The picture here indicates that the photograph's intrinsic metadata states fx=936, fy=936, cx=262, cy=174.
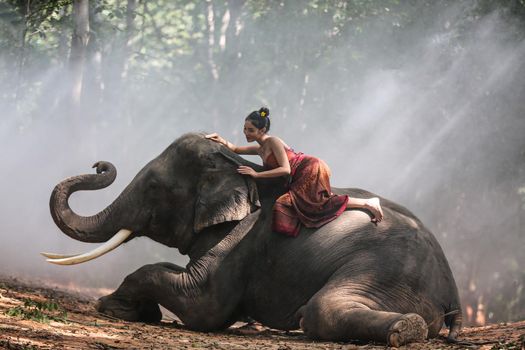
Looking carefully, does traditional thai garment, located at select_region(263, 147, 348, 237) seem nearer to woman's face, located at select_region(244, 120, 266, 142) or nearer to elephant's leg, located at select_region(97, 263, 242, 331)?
Result: woman's face, located at select_region(244, 120, 266, 142)

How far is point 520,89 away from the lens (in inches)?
866

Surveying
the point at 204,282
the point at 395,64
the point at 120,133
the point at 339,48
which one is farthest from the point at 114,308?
the point at 120,133

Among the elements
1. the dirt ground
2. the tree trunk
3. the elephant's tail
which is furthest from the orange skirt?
the tree trunk

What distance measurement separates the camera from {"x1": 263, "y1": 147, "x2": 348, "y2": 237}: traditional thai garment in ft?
28.8

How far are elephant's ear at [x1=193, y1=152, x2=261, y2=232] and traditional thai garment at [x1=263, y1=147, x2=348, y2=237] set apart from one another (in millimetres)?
350

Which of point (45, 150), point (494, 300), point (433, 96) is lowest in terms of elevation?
point (494, 300)

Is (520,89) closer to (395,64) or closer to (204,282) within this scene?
(395,64)

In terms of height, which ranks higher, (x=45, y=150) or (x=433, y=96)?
(x=433, y=96)

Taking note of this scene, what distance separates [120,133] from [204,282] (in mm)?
36414

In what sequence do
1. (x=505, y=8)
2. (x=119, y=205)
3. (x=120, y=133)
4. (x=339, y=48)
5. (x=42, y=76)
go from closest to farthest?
(x=119, y=205) < (x=505, y=8) < (x=339, y=48) < (x=120, y=133) < (x=42, y=76)

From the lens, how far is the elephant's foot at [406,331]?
23.0 ft

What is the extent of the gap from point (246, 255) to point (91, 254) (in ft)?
4.93

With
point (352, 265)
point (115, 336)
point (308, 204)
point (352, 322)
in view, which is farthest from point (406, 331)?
point (115, 336)

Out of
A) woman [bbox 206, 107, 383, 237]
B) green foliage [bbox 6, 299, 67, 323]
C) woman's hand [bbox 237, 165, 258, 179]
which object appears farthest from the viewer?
woman's hand [bbox 237, 165, 258, 179]
